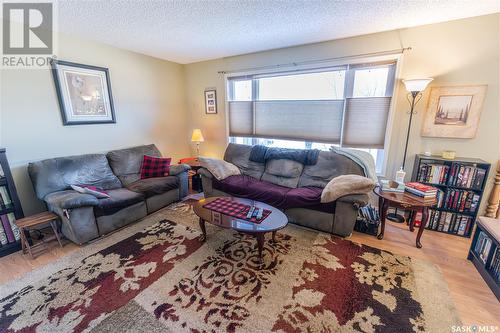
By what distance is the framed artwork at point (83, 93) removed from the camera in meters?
2.74

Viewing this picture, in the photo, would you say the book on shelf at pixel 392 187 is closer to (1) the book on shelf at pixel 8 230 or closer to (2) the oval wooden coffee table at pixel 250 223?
(2) the oval wooden coffee table at pixel 250 223

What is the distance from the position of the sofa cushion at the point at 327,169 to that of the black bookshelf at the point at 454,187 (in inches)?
30.7

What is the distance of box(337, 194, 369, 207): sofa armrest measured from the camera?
90.4 inches

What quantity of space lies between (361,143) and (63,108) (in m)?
4.18

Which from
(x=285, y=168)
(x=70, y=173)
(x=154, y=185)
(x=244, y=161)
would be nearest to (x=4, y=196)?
(x=70, y=173)

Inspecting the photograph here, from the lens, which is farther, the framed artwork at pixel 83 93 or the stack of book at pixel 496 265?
the framed artwork at pixel 83 93

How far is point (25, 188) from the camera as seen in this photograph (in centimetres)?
258

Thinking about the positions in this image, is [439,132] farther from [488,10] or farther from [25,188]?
[25,188]

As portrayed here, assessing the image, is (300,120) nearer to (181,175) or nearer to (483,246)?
(181,175)

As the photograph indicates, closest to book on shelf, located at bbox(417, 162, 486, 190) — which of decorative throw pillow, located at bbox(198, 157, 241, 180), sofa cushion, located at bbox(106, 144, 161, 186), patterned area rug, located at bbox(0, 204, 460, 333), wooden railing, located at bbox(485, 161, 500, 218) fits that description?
wooden railing, located at bbox(485, 161, 500, 218)

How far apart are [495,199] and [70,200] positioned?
474cm

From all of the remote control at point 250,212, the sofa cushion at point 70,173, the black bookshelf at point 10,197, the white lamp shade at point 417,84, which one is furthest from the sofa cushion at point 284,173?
the black bookshelf at point 10,197

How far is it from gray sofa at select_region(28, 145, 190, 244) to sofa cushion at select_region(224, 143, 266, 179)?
846 millimetres

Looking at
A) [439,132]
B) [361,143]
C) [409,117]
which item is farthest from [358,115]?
[439,132]
